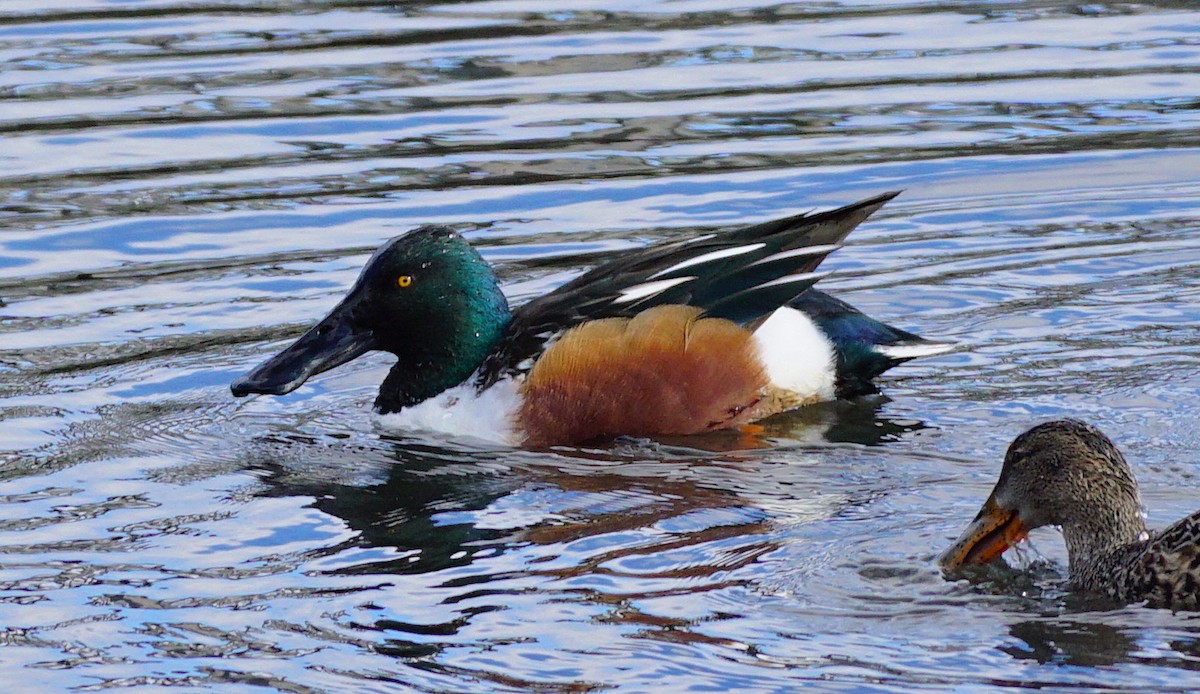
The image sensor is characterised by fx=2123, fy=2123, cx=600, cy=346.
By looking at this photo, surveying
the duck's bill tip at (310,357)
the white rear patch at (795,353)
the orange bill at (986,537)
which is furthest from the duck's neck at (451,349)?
the orange bill at (986,537)

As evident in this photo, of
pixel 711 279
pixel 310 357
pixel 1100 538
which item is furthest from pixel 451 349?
pixel 1100 538

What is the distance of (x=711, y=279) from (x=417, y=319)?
1.24m

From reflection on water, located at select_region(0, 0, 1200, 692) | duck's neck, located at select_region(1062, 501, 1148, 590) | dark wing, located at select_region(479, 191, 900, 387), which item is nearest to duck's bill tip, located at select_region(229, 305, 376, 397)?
reflection on water, located at select_region(0, 0, 1200, 692)

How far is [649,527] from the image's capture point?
283 inches

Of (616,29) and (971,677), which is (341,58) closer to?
Answer: (616,29)

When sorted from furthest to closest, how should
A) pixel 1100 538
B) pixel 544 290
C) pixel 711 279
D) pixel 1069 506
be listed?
pixel 544 290
pixel 711 279
pixel 1069 506
pixel 1100 538

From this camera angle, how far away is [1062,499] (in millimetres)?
6598

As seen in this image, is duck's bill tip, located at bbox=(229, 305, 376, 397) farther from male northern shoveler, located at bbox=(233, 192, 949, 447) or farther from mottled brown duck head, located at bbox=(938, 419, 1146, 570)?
mottled brown duck head, located at bbox=(938, 419, 1146, 570)

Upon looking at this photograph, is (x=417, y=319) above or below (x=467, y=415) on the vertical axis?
above

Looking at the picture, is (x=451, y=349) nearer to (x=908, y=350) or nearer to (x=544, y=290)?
(x=544, y=290)

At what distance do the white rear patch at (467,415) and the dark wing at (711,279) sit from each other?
0.32ft

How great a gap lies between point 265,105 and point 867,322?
563 centimetres

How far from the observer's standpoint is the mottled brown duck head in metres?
6.55

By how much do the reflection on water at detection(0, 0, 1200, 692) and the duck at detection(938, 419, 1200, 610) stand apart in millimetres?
147
